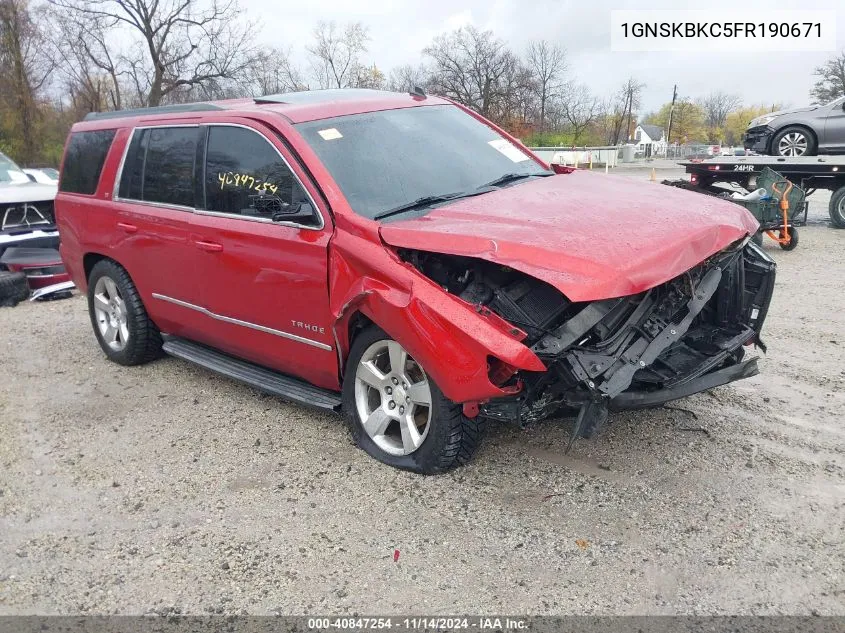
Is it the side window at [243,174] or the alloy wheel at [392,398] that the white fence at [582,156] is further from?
the alloy wheel at [392,398]

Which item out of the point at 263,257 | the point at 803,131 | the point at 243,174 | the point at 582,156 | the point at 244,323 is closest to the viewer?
the point at 263,257

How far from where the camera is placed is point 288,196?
157 inches

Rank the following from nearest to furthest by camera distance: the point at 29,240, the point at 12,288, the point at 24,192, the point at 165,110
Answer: the point at 165,110 < the point at 12,288 < the point at 29,240 < the point at 24,192

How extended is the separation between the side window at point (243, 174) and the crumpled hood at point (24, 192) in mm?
5449

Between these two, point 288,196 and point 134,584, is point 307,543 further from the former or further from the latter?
point 288,196

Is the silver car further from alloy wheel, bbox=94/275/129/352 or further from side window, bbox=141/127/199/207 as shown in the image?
alloy wheel, bbox=94/275/129/352

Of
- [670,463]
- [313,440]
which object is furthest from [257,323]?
[670,463]

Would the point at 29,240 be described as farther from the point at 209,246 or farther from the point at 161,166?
the point at 209,246

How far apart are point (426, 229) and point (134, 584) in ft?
6.59

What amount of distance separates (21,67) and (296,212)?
31.3 meters

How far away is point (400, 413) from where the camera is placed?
3.76m

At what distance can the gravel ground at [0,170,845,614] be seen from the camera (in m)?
2.87

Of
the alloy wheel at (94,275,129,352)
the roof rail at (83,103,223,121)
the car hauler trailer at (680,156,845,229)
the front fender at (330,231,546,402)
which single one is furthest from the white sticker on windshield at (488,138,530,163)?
the car hauler trailer at (680,156,845,229)

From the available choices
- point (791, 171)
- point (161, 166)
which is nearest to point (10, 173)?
point (161, 166)
